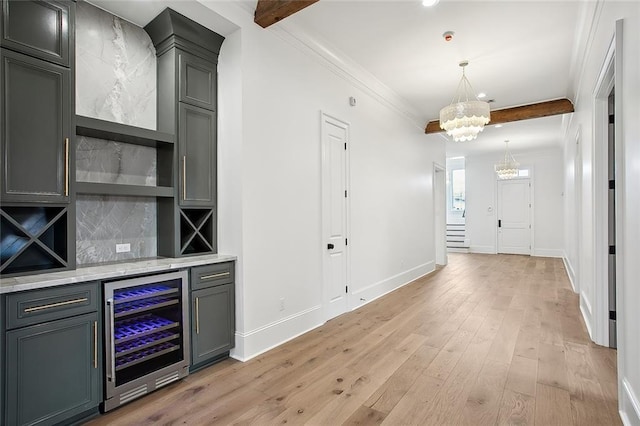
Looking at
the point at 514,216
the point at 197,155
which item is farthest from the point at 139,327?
the point at 514,216

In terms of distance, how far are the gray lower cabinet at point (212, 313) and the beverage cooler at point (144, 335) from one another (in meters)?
0.09

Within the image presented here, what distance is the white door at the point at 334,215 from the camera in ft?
13.1

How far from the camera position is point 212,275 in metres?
2.86

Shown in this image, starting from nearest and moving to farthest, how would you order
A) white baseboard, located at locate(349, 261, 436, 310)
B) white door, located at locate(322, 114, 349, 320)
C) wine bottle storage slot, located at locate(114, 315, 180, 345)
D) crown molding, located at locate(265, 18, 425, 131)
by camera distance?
wine bottle storage slot, located at locate(114, 315, 180, 345)
crown molding, located at locate(265, 18, 425, 131)
white door, located at locate(322, 114, 349, 320)
white baseboard, located at locate(349, 261, 436, 310)

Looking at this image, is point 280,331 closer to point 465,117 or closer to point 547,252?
point 465,117

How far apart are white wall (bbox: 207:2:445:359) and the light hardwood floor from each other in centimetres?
41

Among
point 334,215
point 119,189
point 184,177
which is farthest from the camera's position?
point 334,215

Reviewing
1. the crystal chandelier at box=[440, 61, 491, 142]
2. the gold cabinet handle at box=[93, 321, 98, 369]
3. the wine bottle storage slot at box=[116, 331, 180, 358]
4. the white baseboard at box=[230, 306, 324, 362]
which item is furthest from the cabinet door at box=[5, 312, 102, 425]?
the crystal chandelier at box=[440, 61, 491, 142]

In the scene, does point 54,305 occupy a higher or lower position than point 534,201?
lower

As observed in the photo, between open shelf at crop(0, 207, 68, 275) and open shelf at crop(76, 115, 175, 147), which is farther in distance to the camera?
open shelf at crop(76, 115, 175, 147)

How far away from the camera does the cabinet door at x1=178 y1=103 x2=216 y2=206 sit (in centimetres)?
295

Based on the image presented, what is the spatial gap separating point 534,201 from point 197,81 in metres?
10.4

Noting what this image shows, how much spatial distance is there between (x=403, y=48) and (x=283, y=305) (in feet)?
10.7

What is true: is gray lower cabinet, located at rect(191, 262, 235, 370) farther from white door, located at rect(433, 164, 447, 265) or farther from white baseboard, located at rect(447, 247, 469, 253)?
white baseboard, located at rect(447, 247, 469, 253)
